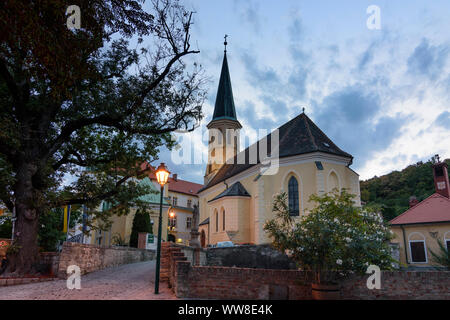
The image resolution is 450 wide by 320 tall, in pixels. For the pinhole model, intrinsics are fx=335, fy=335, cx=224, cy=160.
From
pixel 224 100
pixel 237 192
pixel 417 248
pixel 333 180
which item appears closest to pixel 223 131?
pixel 224 100

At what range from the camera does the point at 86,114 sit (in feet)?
45.9

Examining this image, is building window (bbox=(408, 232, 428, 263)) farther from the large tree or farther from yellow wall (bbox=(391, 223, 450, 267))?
the large tree

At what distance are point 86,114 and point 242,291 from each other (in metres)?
9.51

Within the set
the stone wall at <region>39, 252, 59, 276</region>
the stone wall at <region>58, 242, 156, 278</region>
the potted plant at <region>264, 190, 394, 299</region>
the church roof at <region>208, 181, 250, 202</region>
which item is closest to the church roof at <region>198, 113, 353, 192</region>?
the church roof at <region>208, 181, 250, 202</region>

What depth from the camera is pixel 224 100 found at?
4356cm

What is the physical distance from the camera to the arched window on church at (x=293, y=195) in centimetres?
2485

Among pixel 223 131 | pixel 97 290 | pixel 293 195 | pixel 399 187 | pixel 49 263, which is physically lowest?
pixel 97 290

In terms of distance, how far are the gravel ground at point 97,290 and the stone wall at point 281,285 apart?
0.81m

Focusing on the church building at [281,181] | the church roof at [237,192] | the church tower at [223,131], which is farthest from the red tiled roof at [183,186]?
the church roof at [237,192]

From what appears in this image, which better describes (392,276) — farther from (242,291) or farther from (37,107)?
(37,107)

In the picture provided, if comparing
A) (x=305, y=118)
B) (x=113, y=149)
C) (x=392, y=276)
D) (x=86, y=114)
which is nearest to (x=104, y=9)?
(x=86, y=114)

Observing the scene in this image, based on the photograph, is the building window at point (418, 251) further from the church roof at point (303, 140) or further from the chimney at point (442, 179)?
the church roof at point (303, 140)

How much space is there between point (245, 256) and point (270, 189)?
9358 mm

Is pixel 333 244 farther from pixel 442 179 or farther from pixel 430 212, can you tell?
pixel 442 179
